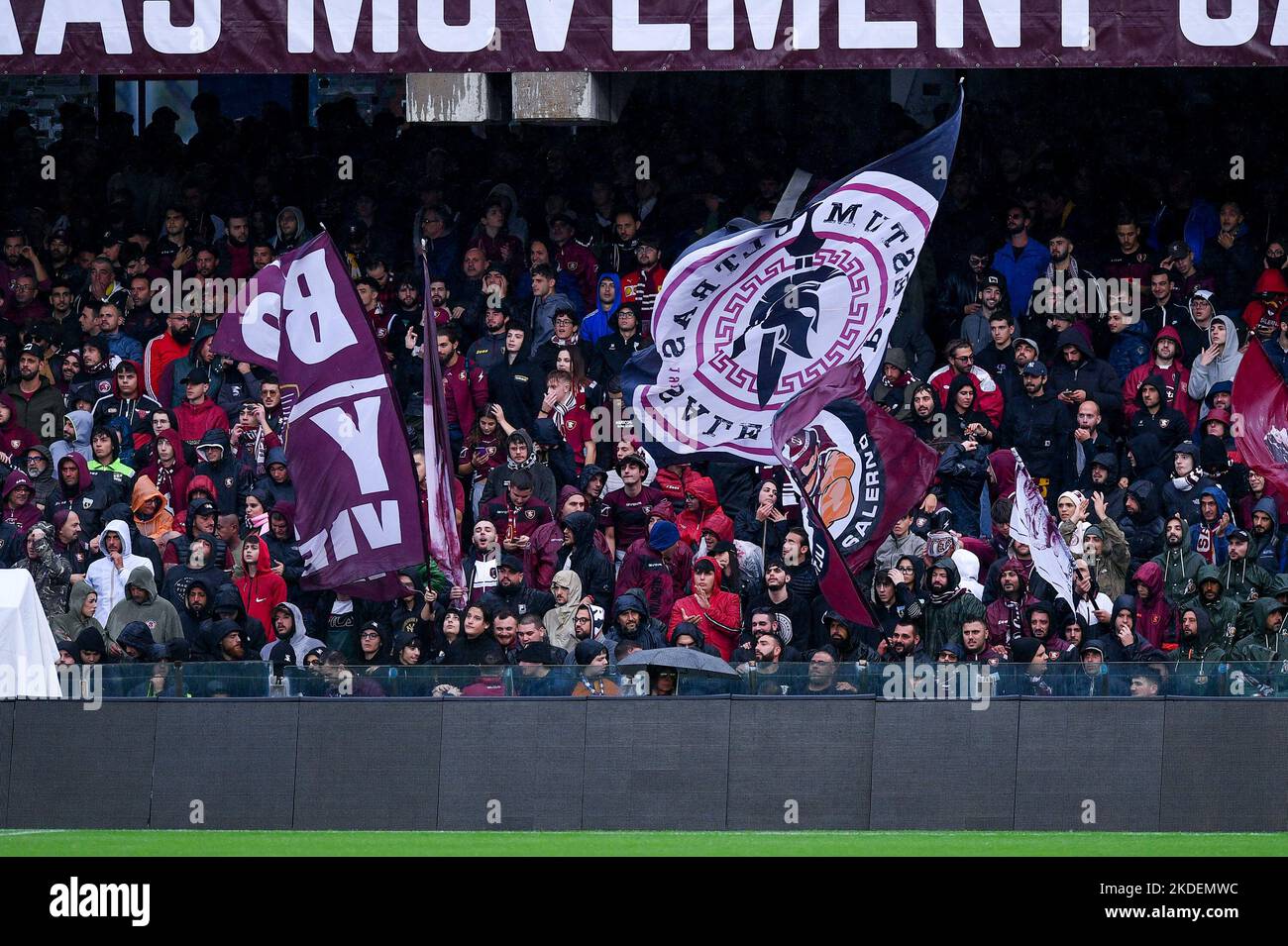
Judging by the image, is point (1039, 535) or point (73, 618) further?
point (73, 618)

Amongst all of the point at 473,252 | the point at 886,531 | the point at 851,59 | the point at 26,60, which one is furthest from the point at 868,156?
the point at 26,60

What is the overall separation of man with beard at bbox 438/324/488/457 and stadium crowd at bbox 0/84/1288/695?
41mm

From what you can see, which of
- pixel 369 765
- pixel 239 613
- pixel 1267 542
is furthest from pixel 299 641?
pixel 1267 542

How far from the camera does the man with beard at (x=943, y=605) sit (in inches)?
665

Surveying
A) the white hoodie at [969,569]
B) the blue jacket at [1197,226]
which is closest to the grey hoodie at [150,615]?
the white hoodie at [969,569]

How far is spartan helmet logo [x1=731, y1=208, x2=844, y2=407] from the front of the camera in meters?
18.6

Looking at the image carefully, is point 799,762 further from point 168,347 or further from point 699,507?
point 168,347

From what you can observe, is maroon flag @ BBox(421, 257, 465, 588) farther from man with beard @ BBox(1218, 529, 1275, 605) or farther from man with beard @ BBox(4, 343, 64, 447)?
man with beard @ BBox(1218, 529, 1275, 605)

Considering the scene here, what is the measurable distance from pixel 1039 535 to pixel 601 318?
207 inches

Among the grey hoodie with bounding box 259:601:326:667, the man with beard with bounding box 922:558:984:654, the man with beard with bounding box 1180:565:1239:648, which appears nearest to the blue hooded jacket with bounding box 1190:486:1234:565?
the man with beard with bounding box 1180:565:1239:648

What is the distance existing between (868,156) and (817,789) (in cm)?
815

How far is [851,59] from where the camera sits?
20.4 meters

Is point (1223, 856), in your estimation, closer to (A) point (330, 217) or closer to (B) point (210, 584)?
(B) point (210, 584)

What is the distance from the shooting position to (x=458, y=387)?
20.4 m
